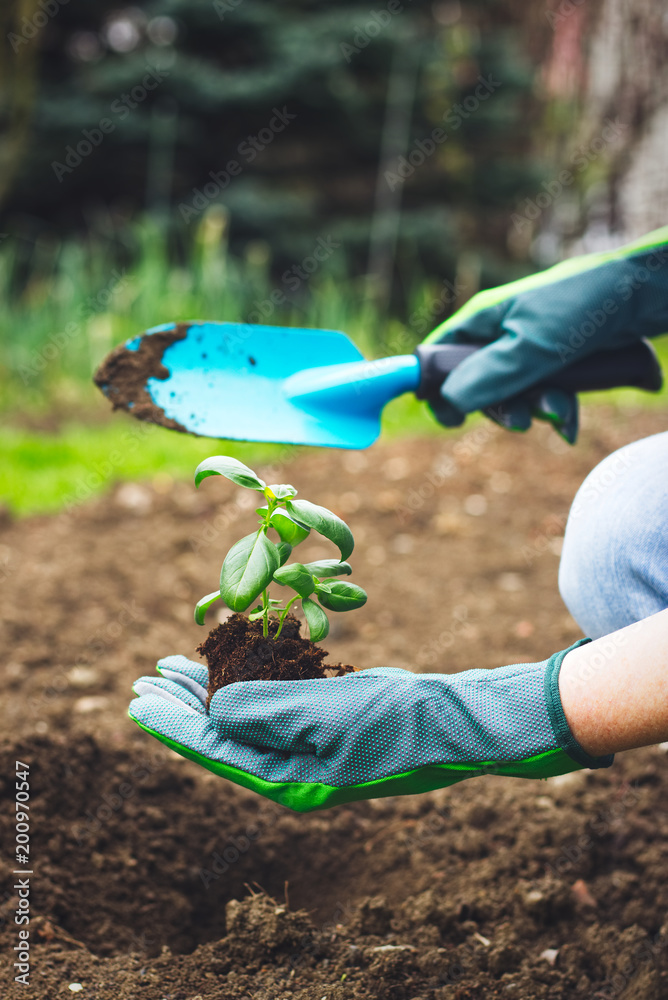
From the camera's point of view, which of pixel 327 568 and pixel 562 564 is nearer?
pixel 327 568

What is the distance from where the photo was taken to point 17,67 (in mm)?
3740

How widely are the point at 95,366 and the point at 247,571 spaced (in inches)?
123

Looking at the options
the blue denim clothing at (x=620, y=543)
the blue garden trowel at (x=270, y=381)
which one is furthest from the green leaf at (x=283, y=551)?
the blue denim clothing at (x=620, y=543)

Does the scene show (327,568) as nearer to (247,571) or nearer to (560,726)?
(247,571)

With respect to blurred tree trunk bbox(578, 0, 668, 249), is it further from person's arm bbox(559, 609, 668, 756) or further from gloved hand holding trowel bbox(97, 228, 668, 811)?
person's arm bbox(559, 609, 668, 756)

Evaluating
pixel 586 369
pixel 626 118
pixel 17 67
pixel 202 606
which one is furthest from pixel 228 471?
pixel 626 118

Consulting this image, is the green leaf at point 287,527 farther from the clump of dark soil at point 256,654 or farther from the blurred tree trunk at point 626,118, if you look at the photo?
the blurred tree trunk at point 626,118

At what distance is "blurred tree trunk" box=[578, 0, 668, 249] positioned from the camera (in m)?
6.53

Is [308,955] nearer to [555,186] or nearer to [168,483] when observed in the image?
[168,483]

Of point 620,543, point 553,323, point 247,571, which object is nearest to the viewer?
point 247,571

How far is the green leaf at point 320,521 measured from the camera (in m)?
0.94

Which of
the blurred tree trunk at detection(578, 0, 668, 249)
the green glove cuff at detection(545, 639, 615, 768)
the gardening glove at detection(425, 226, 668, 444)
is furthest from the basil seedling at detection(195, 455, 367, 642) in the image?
the blurred tree trunk at detection(578, 0, 668, 249)

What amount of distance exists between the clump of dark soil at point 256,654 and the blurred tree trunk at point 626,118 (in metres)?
6.44

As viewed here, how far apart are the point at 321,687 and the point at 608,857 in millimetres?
720
